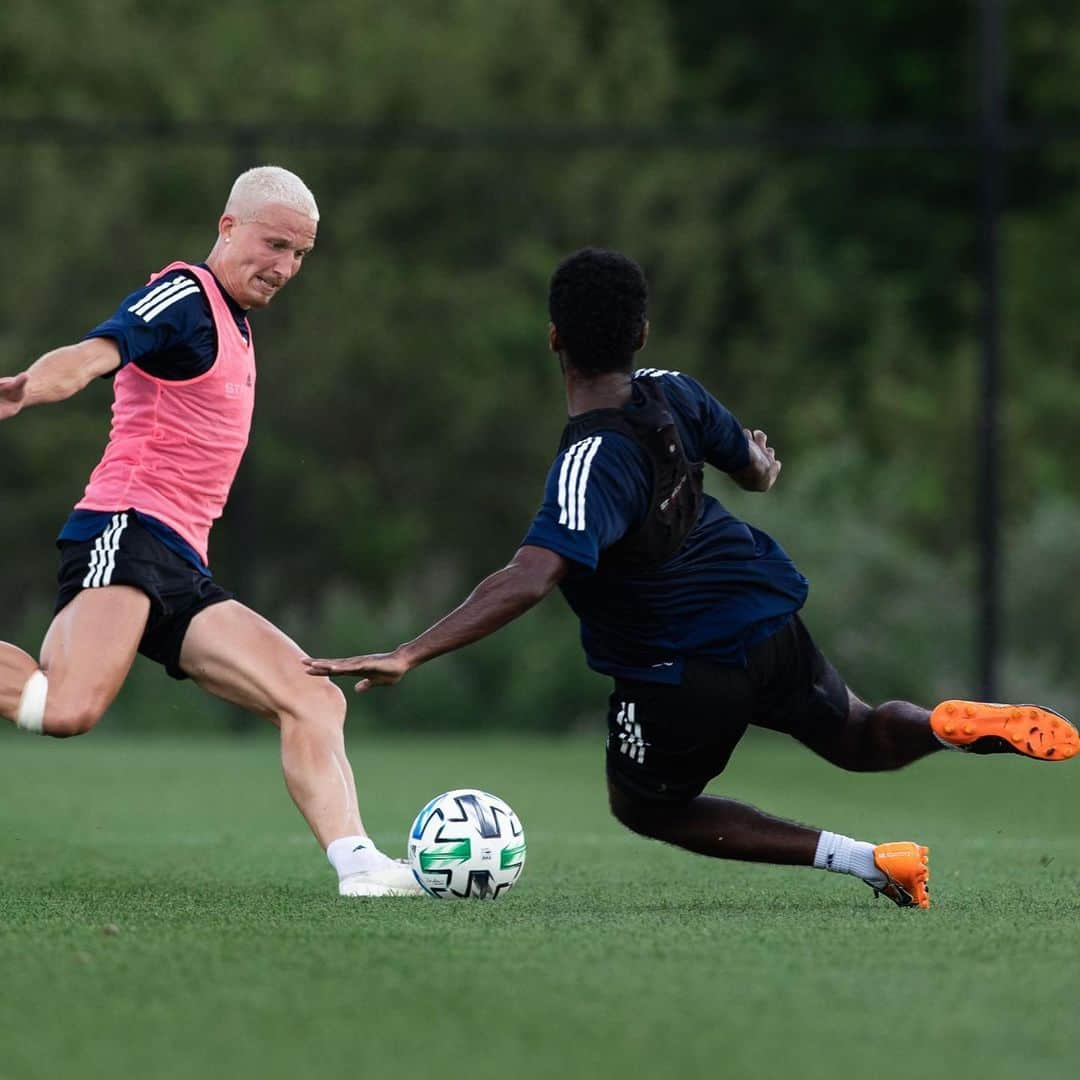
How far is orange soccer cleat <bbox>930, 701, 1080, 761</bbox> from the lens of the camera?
18.8 feet

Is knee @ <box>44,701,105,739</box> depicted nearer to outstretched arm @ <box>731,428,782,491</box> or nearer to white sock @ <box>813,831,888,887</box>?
outstretched arm @ <box>731,428,782,491</box>

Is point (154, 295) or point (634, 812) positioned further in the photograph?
point (154, 295)

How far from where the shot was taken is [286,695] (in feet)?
21.0

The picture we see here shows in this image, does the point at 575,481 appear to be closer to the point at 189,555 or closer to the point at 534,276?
the point at 189,555

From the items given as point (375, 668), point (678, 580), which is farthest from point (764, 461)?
point (375, 668)

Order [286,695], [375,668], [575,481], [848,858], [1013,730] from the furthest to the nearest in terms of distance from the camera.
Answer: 1. [286,695]
2. [848,858]
3. [1013,730]
4. [575,481]
5. [375,668]

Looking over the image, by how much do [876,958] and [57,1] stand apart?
2501 centimetres

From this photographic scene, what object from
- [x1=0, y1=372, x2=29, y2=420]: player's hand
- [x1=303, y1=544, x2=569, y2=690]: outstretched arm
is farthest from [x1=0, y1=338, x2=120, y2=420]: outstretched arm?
[x1=303, y1=544, x2=569, y2=690]: outstretched arm

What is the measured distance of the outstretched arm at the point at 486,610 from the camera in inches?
215

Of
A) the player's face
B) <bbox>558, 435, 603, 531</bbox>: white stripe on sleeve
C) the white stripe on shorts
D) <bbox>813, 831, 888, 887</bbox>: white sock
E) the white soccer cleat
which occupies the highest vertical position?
the player's face

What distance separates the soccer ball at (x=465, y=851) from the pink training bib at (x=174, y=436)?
108cm

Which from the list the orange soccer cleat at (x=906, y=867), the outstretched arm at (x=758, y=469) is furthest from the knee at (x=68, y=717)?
the orange soccer cleat at (x=906, y=867)

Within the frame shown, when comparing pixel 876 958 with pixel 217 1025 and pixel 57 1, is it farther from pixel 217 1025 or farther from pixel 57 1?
pixel 57 1

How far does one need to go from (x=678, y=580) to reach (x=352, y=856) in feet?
4.12
